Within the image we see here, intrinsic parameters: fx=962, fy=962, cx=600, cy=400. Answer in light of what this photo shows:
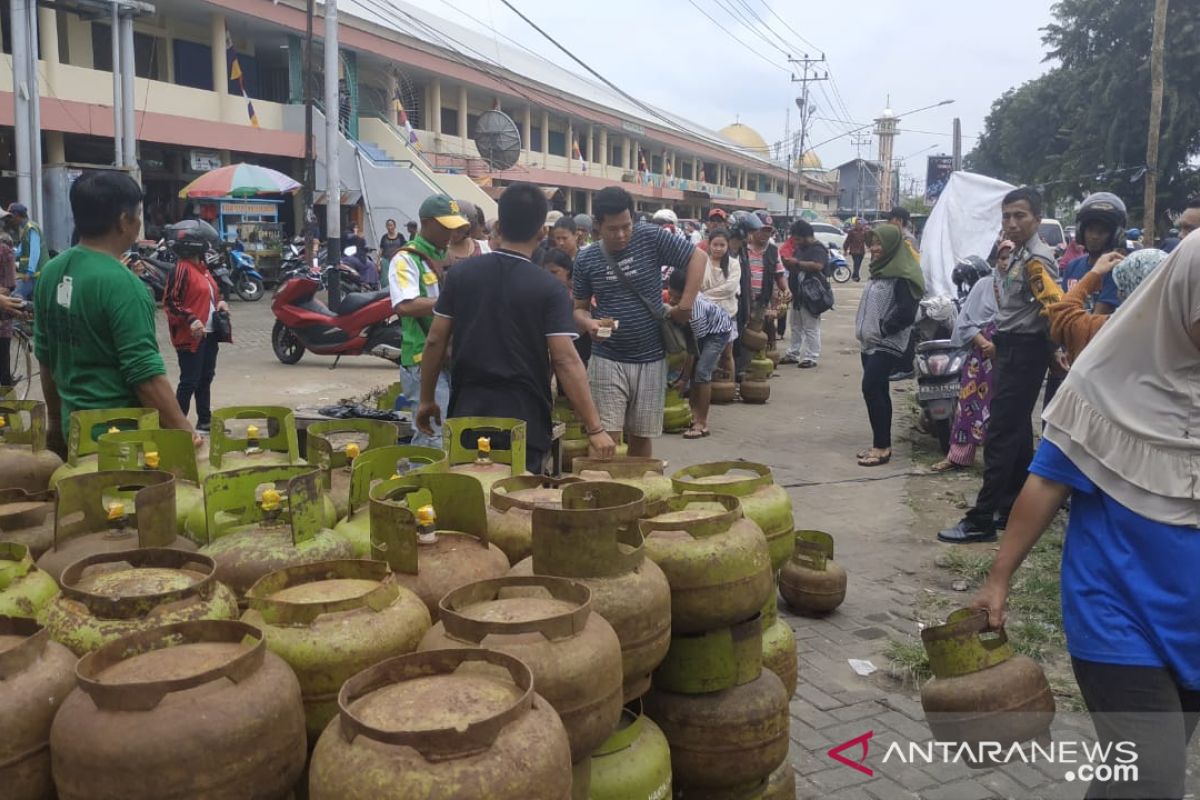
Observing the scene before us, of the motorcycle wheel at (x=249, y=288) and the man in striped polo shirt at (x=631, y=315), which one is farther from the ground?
the motorcycle wheel at (x=249, y=288)

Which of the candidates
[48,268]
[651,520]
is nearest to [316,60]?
[48,268]

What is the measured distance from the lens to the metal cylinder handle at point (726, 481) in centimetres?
314

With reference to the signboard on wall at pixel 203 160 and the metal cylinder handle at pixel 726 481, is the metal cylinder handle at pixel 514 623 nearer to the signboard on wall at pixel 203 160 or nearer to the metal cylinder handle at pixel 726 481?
the metal cylinder handle at pixel 726 481

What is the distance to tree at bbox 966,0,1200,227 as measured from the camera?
29266mm

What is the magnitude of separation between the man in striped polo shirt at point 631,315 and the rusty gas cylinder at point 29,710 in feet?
12.1

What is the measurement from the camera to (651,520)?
270cm

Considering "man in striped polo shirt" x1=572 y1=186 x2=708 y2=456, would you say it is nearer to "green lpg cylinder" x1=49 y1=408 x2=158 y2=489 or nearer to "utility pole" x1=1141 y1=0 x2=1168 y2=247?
"green lpg cylinder" x1=49 y1=408 x2=158 y2=489

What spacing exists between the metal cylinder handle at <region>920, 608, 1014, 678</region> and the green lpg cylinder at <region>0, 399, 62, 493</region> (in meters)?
2.90

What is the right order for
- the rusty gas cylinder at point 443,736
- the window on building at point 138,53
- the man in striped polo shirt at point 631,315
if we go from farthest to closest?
1. the window on building at point 138,53
2. the man in striped polo shirt at point 631,315
3. the rusty gas cylinder at point 443,736

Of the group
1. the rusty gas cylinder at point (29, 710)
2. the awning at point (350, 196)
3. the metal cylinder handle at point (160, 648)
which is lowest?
the rusty gas cylinder at point (29, 710)

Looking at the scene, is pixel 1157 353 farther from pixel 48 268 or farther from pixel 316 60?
pixel 316 60

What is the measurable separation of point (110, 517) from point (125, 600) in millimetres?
641

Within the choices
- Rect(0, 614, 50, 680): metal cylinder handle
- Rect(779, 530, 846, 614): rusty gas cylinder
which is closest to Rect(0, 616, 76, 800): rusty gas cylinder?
Rect(0, 614, 50, 680): metal cylinder handle

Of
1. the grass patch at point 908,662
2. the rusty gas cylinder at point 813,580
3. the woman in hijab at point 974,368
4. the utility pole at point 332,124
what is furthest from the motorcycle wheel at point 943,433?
the utility pole at point 332,124
